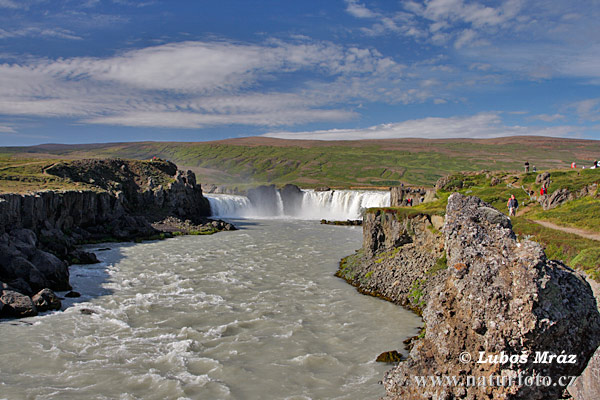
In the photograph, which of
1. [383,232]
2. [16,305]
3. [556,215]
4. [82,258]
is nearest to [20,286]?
[16,305]

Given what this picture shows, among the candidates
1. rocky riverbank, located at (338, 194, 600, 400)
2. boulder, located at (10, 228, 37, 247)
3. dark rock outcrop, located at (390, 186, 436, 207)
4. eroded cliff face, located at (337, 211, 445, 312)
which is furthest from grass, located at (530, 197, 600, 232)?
boulder, located at (10, 228, 37, 247)

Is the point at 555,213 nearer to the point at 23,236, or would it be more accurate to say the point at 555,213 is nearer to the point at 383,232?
the point at 383,232

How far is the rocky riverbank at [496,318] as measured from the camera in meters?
5.72

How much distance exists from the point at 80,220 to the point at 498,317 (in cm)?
4698

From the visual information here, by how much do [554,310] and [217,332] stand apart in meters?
13.4

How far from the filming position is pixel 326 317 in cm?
1819

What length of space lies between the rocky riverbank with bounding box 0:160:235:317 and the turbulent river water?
199 cm

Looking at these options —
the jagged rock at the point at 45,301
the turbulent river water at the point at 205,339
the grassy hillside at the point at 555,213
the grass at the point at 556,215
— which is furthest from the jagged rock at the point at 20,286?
the grassy hillside at the point at 555,213

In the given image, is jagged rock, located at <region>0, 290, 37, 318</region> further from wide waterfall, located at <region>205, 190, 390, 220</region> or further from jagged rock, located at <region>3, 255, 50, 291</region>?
wide waterfall, located at <region>205, 190, 390, 220</region>

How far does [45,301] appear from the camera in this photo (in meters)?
18.8

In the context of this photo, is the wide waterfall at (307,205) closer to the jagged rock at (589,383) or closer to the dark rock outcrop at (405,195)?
the dark rock outcrop at (405,195)

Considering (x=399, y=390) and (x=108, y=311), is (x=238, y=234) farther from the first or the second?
(x=399, y=390)

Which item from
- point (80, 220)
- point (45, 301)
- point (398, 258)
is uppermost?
point (398, 258)

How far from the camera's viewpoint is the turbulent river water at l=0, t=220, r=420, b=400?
12.1 metres
